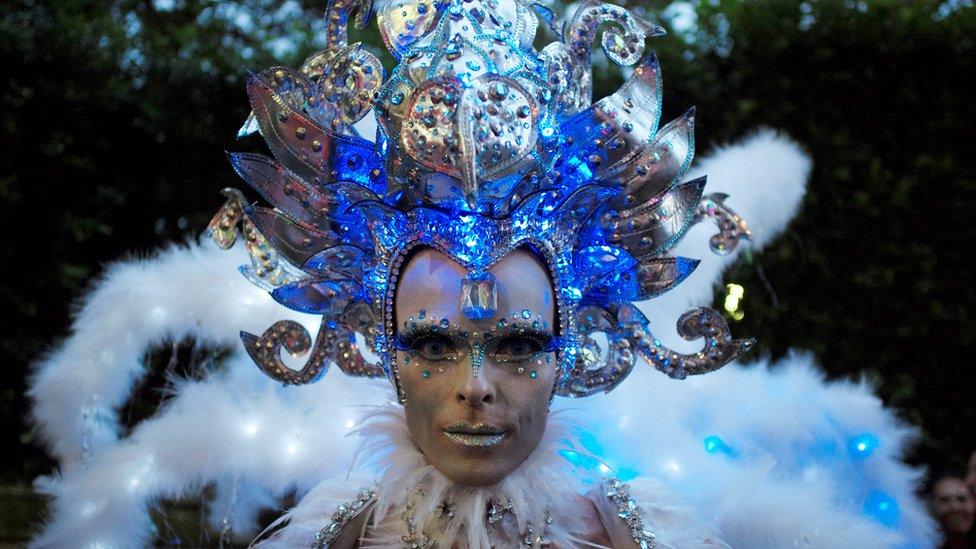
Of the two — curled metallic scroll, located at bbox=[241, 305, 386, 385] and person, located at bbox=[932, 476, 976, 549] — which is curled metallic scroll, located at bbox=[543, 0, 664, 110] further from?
person, located at bbox=[932, 476, 976, 549]

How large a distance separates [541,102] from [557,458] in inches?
30.1

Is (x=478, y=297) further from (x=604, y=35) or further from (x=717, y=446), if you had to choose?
(x=717, y=446)

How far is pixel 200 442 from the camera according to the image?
8.63 feet

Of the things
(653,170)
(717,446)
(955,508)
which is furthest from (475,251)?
(955,508)

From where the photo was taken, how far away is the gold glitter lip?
186 cm

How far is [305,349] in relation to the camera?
2.31 m

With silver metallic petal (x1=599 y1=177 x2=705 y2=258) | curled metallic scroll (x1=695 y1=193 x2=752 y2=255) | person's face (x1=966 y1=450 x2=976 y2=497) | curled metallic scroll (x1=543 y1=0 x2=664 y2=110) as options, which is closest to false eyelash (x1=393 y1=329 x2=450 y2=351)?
silver metallic petal (x1=599 y1=177 x2=705 y2=258)

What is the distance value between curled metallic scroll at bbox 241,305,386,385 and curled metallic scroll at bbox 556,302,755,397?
495mm

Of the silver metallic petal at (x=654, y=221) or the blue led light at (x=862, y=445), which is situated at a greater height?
the silver metallic petal at (x=654, y=221)

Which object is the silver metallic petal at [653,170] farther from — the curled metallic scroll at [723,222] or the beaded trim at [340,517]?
the beaded trim at [340,517]

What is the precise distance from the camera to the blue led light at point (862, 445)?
2.93 m

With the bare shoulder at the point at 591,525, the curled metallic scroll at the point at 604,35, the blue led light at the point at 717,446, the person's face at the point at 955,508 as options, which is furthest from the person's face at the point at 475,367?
the person's face at the point at 955,508

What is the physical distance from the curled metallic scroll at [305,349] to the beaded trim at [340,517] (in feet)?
1.01

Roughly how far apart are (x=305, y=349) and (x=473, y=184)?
2.46 feet
